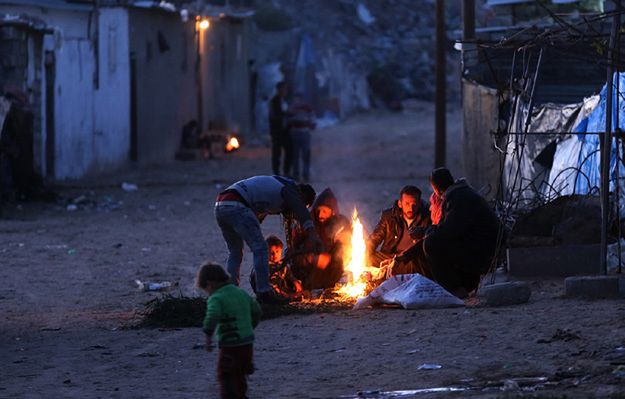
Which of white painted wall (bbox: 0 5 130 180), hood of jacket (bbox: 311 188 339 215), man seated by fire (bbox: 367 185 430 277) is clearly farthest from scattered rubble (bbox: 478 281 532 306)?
white painted wall (bbox: 0 5 130 180)

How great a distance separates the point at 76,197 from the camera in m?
23.2

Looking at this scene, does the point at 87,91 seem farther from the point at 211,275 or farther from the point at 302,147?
the point at 211,275

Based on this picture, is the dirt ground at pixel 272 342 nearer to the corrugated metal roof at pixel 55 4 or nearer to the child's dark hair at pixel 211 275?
the child's dark hair at pixel 211 275

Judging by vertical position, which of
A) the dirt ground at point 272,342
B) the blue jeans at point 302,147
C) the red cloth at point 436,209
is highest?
the blue jeans at point 302,147

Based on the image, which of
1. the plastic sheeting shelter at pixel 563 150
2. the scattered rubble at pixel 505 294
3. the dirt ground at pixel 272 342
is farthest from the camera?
the plastic sheeting shelter at pixel 563 150

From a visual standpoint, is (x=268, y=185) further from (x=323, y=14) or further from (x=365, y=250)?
(x=323, y=14)

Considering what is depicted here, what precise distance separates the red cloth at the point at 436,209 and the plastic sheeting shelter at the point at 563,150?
0.93 meters

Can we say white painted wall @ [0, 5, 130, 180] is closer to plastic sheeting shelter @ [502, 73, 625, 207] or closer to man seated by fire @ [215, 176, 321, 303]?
plastic sheeting shelter @ [502, 73, 625, 207]

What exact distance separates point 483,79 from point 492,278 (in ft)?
30.7

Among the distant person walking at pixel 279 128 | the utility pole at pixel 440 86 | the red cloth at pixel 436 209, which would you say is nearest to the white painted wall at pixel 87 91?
the distant person walking at pixel 279 128

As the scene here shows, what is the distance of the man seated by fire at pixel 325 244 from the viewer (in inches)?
476

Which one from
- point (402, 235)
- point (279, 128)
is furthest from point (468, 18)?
point (402, 235)

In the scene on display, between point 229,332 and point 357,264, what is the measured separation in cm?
452

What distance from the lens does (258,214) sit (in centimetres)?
1151
